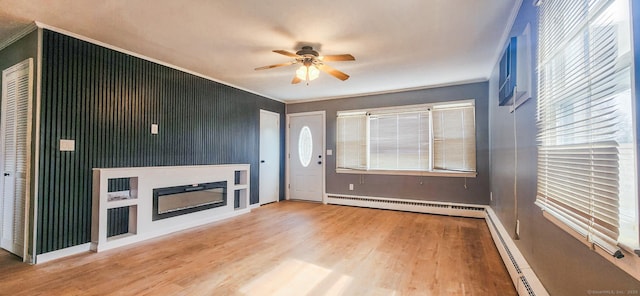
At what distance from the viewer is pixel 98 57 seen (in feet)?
9.93

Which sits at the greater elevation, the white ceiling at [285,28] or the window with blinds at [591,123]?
the white ceiling at [285,28]

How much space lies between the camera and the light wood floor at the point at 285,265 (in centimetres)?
209

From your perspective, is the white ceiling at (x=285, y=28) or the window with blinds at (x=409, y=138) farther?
the window with blinds at (x=409, y=138)

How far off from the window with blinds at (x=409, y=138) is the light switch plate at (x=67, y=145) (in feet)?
13.5

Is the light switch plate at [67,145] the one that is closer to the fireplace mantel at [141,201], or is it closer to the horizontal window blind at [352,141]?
the fireplace mantel at [141,201]

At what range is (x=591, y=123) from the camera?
40.8 inches

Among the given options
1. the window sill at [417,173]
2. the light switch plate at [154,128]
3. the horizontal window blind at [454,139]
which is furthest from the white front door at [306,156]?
the light switch plate at [154,128]

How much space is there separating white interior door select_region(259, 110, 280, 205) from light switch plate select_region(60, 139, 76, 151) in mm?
3006

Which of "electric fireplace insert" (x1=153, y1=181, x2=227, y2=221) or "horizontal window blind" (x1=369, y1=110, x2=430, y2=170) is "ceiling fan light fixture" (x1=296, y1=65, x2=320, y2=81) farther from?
"horizontal window blind" (x1=369, y1=110, x2=430, y2=170)

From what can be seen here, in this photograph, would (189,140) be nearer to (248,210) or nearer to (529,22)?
(248,210)

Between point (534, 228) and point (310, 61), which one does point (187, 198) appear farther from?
point (534, 228)

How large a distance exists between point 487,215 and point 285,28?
3.89 metres

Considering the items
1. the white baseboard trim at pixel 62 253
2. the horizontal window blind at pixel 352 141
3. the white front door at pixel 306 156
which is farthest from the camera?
the white front door at pixel 306 156

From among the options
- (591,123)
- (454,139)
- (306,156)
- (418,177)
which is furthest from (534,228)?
(306,156)
